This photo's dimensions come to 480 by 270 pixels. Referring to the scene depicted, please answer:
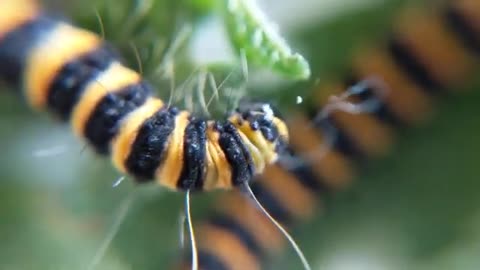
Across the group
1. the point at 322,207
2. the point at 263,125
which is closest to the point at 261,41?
the point at 263,125

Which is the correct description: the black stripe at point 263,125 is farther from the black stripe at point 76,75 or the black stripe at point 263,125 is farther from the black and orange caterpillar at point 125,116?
the black stripe at point 76,75

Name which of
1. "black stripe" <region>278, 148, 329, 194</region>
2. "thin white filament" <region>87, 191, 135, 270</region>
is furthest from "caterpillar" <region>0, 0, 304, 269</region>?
"black stripe" <region>278, 148, 329, 194</region>

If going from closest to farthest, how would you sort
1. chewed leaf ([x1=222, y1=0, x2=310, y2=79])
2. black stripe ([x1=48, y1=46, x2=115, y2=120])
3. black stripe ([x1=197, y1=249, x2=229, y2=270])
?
chewed leaf ([x1=222, y1=0, x2=310, y2=79])
black stripe ([x1=48, y1=46, x2=115, y2=120])
black stripe ([x1=197, y1=249, x2=229, y2=270])

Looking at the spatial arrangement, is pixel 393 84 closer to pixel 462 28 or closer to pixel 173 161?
pixel 462 28

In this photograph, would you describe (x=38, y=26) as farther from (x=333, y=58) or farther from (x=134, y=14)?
(x=333, y=58)

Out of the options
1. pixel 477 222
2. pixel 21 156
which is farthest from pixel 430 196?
pixel 21 156

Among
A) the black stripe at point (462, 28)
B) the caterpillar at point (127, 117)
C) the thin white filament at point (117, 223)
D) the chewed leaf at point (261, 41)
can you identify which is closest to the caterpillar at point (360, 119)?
the black stripe at point (462, 28)

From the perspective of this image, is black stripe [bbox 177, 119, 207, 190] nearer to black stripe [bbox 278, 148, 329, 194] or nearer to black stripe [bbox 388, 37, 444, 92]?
black stripe [bbox 278, 148, 329, 194]
